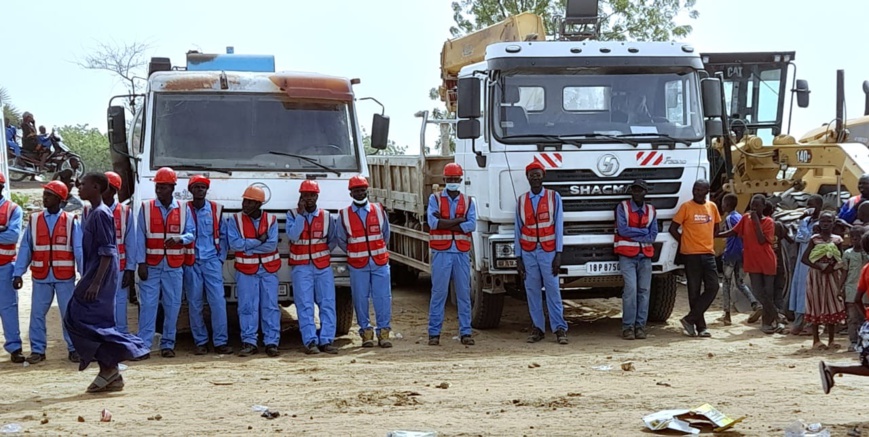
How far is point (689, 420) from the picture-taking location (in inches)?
277

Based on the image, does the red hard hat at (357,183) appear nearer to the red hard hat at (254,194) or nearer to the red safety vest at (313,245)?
the red safety vest at (313,245)

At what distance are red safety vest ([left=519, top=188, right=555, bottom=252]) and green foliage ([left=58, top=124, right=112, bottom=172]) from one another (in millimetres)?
24225

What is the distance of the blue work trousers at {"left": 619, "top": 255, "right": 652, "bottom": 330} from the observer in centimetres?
1130

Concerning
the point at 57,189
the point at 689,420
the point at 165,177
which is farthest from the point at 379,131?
the point at 689,420

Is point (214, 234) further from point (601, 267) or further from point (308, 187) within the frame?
point (601, 267)

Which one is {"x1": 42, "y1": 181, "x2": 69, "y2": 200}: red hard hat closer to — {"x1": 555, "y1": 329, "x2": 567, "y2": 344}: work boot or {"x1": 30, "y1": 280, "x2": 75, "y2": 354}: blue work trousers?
{"x1": 30, "y1": 280, "x2": 75, "y2": 354}: blue work trousers

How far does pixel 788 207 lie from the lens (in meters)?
14.2

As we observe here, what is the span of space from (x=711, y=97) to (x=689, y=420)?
505 cm

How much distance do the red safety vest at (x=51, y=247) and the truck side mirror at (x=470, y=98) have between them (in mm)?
3780

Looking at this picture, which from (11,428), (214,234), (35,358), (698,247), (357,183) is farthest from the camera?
(698,247)

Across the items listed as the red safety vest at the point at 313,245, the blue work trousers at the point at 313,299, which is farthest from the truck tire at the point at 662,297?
the red safety vest at the point at 313,245

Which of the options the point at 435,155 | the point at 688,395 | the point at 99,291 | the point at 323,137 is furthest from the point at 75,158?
the point at 688,395

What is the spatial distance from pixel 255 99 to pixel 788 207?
6893 mm

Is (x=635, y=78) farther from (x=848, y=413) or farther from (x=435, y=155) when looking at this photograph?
(x=848, y=413)
